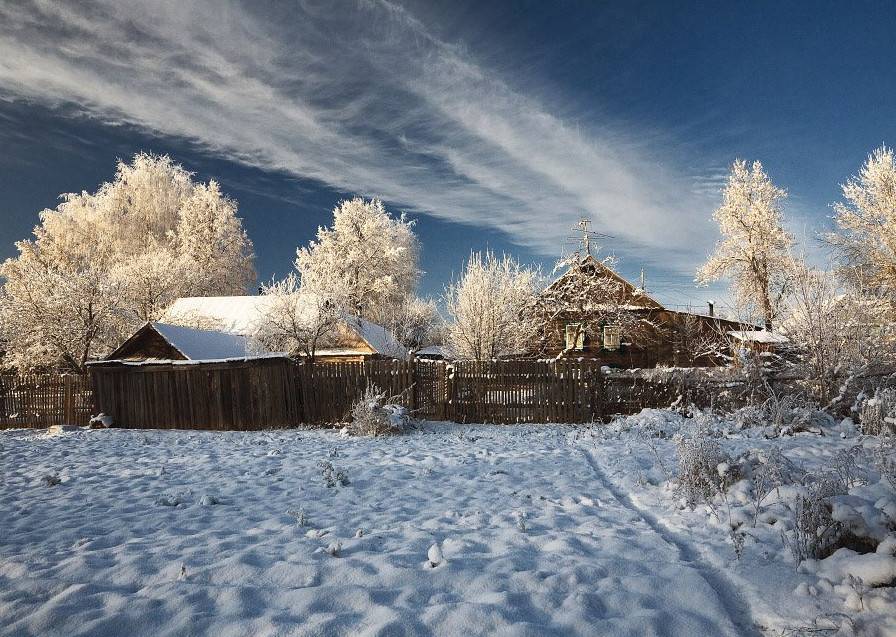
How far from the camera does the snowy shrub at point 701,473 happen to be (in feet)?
15.5

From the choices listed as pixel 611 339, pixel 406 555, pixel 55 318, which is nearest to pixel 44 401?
pixel 55 318

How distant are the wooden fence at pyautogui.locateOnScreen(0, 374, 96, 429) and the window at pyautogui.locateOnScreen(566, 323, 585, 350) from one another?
1849 centimetres

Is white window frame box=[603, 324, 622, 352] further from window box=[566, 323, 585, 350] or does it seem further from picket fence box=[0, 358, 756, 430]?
picket fence box=[0, 358, 756, 430]

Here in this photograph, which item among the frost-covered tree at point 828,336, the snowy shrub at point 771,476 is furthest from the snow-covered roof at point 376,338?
the snowy shrub at point 771,476

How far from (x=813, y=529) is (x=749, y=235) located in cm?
3021

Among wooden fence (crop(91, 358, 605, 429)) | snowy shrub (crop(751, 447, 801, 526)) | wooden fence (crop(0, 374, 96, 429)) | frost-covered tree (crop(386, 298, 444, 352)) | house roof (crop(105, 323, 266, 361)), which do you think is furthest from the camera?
frost-covered tree (crop(386, 298, 444, 352))

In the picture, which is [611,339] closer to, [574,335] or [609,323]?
[574,335]

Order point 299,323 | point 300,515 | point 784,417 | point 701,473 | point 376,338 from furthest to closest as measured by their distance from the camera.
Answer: point 376,338 → point 299,323 → point 784,417 → point 701,473 → point 300,515

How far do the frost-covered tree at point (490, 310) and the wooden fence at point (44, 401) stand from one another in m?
12.8

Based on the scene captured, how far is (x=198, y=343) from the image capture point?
16.2 meters

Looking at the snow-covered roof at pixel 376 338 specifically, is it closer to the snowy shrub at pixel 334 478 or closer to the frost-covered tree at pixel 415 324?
the frost-covered tree at pixel 415 324

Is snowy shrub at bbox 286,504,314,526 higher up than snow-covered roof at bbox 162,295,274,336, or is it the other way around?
snow-covered roof at bbox 162,295,274,336

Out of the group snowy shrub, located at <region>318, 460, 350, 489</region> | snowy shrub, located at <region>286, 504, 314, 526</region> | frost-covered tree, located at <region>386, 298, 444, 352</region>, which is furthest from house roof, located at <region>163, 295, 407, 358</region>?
snowy shrub, located at <region>286, 504, 314, 526</region>

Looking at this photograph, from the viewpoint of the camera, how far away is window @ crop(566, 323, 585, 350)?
76.1 ft
